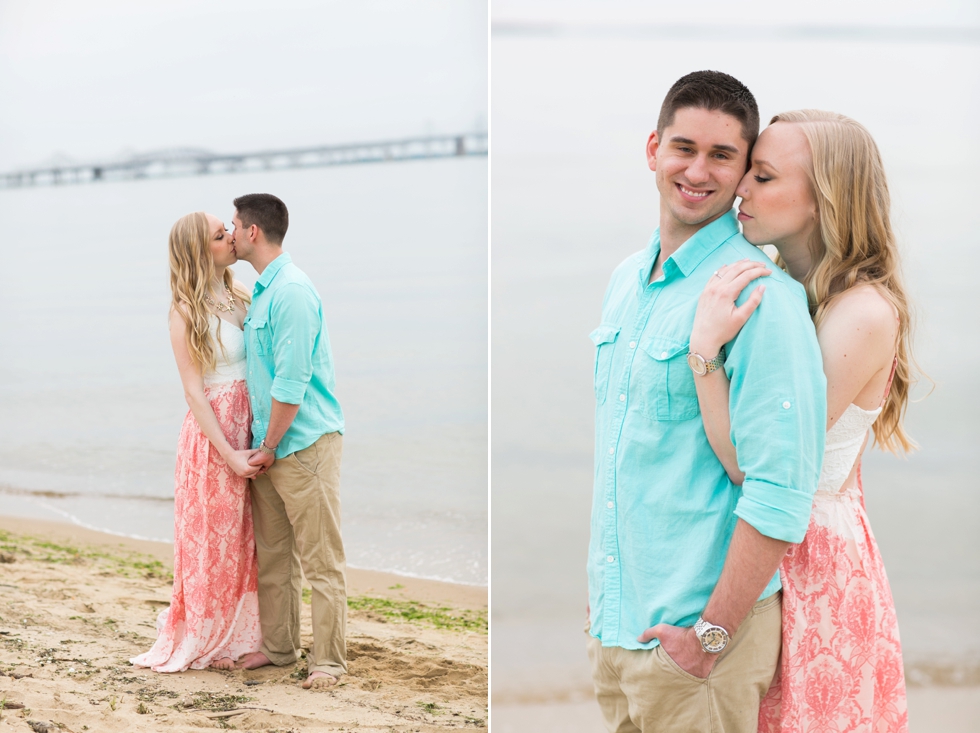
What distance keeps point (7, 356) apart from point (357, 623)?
339 centimetres

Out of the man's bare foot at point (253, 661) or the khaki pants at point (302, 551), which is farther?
the man's bare foot at point (253, 661)

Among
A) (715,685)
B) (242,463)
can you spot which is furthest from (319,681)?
(715,685)

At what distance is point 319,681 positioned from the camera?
2.62 m

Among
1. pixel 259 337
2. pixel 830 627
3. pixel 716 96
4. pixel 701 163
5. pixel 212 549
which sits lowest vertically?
pixel 212 549

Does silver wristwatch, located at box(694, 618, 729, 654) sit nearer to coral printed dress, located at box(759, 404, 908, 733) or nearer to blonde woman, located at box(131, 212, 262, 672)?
coral printed dress, located at box(759, 404, 908, 733)

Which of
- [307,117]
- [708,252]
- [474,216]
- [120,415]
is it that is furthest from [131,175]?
[708,252]

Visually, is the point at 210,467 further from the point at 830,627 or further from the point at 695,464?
the point at 830,627

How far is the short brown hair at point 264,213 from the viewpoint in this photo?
2613mm

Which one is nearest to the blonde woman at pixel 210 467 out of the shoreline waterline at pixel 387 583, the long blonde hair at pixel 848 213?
the shoreline waterline at pixel 387 583

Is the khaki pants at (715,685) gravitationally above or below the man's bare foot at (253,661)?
above

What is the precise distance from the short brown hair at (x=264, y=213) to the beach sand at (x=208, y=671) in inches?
52.9

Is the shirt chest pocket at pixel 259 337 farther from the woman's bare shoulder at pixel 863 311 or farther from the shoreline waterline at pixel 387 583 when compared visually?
the woman's bare shoulder at pixel 863 311

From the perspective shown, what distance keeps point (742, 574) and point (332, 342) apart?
12.4 ft

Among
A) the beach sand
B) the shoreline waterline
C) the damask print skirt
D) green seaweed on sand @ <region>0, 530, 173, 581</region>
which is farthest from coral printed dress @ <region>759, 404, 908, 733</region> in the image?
green seaweed on sand @ <region>0, 530, 173, 581</region>
